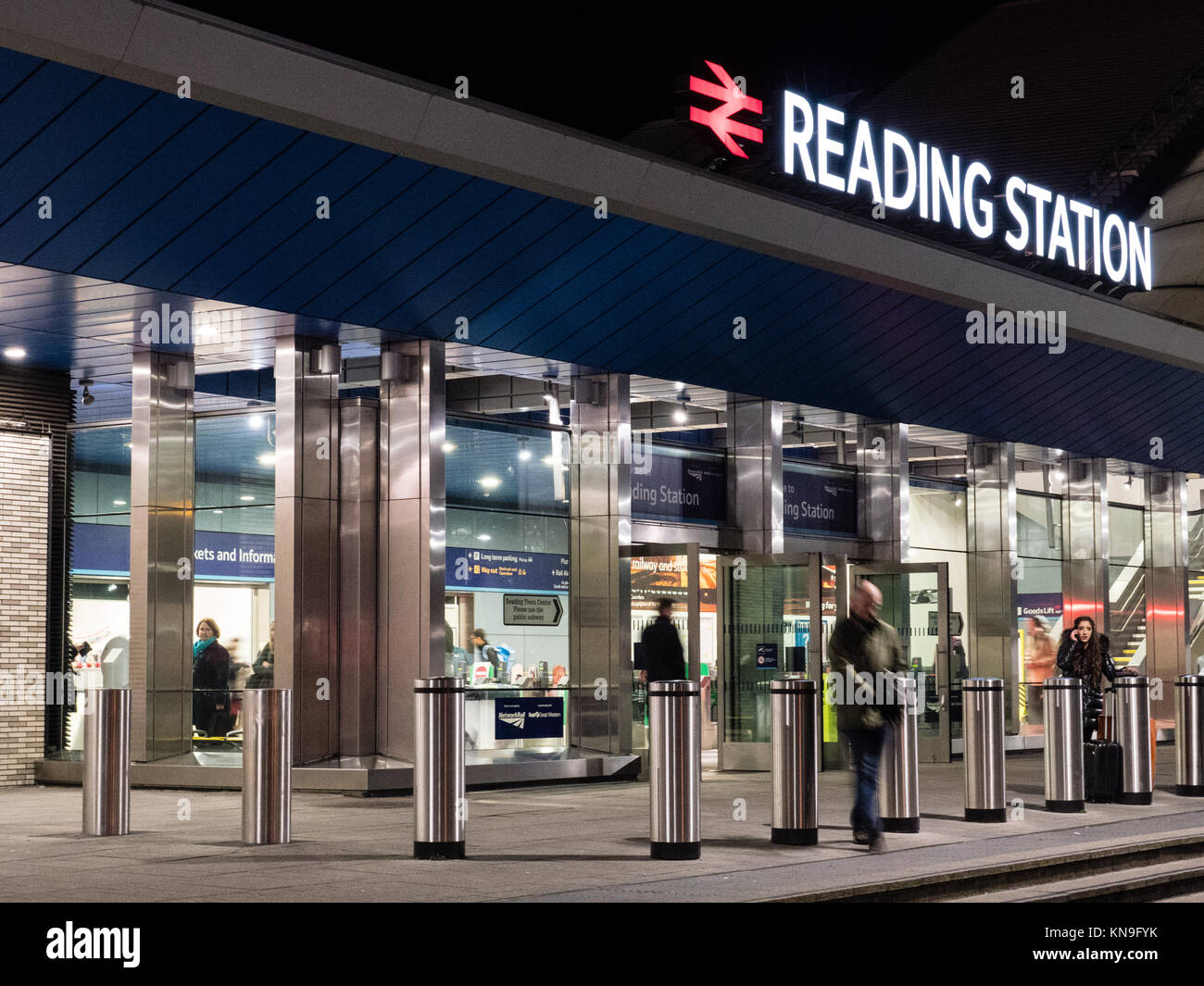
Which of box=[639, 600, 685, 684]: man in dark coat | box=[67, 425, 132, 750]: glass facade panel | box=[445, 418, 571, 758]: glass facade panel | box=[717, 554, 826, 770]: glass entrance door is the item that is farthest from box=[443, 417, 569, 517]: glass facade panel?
box=[67, 425, 132, 750]: glass facade panel

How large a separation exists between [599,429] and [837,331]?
2898 millimetres

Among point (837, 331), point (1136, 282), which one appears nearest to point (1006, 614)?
point (1136, 282)

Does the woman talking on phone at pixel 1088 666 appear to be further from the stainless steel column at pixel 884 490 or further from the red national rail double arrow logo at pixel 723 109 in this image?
the stainless steel column at pixel 884 490

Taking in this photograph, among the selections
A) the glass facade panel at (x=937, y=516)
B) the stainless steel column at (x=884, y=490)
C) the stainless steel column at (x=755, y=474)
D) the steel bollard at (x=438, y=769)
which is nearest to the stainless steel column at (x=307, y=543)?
the steel bollard at (x=438, y=769)

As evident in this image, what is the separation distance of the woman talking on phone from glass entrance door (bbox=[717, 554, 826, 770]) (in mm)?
4186

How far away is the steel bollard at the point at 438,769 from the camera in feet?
31.7

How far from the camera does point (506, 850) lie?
10320mm

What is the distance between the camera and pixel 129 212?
11.9 meters

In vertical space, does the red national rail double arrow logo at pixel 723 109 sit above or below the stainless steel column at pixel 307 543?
above

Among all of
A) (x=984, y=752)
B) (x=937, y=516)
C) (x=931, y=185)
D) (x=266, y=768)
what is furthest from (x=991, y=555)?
(x=266, y=768)

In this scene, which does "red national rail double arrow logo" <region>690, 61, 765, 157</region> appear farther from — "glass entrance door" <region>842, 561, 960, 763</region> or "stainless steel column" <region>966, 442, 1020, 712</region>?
"stainless steel column" <region>966, 442, 1020, 712</region>

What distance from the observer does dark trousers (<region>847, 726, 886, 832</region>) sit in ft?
34.3

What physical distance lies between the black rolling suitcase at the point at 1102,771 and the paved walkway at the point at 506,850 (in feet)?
1.02

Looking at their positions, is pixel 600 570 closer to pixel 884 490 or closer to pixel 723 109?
pixel 723 109
